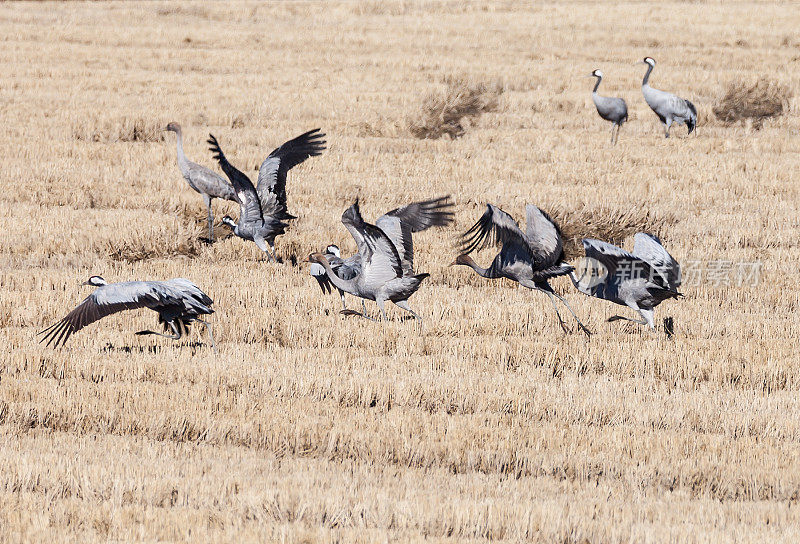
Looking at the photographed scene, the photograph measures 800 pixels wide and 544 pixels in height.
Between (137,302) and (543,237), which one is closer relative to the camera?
(137,302)

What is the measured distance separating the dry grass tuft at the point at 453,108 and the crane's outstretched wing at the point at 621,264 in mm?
10626

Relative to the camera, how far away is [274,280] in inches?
379

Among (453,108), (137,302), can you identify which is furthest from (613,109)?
(137,302)

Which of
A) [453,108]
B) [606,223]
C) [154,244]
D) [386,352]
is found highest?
[453,108]

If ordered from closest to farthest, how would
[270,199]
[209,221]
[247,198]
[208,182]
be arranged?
[247,198], [270,199], [209,221], [208,182]

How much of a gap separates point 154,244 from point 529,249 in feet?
15.7

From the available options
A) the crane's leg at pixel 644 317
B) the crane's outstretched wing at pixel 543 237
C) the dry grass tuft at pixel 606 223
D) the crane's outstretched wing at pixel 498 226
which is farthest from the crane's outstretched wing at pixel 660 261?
the dry grass tuft at pixel 606 223

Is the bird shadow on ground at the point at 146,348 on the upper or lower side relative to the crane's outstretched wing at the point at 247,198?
lower

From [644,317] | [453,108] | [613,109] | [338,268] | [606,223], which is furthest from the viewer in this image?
[453,108]

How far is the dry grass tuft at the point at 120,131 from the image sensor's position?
1671 centimetres

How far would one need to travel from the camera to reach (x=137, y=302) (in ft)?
22.2

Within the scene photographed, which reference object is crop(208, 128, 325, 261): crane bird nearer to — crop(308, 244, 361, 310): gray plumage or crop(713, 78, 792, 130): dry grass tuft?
crop(308, 244, 361, 310): gray plumage

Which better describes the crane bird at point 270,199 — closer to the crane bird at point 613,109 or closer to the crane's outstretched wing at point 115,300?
the crane's outstretched wing at point 115,300

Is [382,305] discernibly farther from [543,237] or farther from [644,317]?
[644,317]
